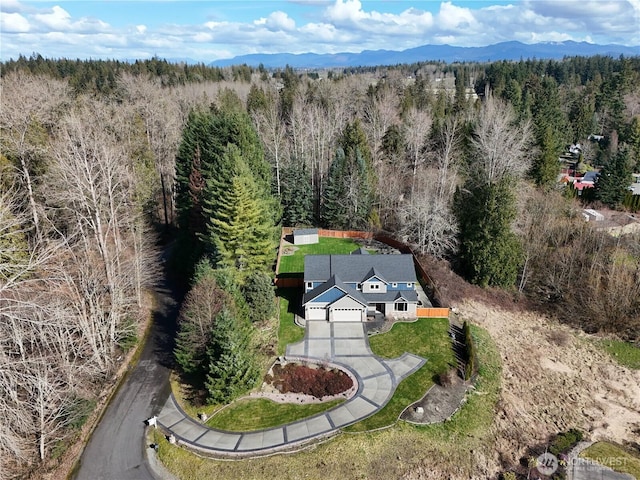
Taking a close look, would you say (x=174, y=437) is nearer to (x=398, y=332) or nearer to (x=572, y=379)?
(x=398, y=332)

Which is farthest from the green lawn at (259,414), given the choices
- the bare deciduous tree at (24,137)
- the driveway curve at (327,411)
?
the bare deciduous tree at (24,137)

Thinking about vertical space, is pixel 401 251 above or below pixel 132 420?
above

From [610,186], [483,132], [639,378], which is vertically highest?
[483,132]

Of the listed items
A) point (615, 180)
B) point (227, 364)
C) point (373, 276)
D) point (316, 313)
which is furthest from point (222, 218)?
point (615, 180)

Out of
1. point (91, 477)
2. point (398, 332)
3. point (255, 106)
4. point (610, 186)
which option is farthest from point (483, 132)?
point (91, 477)

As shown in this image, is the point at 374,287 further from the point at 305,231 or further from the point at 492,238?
the point at 305,231

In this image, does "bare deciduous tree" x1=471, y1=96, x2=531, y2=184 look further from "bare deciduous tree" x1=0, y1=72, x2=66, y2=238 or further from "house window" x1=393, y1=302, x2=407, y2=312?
"bare deciduous tree" x1=0, y1=72, x2=66, y2=238
